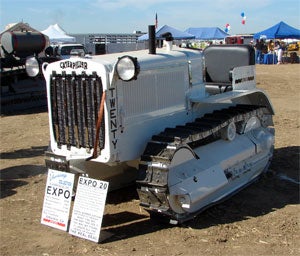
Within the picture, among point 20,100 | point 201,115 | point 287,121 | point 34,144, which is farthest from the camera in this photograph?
point 20,100

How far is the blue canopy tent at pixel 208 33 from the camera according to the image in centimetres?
3641

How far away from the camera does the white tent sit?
3266cm

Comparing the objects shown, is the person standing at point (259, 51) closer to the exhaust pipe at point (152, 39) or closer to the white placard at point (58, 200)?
the exhaust pipe at point (152, 39)

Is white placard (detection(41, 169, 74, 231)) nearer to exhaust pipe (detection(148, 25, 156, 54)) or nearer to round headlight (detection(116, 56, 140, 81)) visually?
round headlight (detection(116, 56, 140, 81))

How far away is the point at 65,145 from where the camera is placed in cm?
523

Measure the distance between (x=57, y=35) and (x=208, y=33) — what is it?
11.7 meters

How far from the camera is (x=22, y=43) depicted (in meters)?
14.2

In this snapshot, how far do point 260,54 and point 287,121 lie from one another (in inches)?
866

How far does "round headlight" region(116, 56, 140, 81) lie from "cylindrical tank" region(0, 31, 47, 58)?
10.2 meters

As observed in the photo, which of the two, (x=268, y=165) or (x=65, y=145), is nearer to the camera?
(x=65, y=145)

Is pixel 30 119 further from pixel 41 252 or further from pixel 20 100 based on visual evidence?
pixel 41 252

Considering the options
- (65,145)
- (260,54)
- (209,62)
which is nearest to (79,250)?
(65,145)

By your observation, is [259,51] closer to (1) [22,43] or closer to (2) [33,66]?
(1) [22,43]

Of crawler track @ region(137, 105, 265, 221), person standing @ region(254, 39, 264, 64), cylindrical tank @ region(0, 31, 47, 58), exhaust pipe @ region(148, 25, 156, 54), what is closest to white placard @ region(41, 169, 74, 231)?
crawler track @ region(137, 105, 265, 221)
